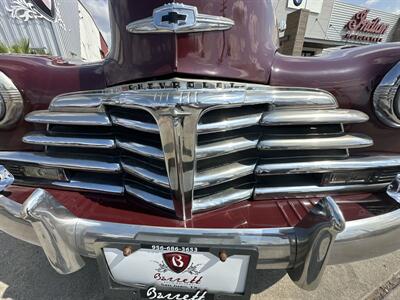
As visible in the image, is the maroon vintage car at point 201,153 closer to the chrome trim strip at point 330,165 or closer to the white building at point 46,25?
the chrome trim strip at point 330,165

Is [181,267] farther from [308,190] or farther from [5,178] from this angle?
[5,178]

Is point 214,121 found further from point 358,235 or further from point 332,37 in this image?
Result: point 332,37

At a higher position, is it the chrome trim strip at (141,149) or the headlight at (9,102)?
the headlight at (9,102)

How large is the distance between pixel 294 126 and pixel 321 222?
1.61ft

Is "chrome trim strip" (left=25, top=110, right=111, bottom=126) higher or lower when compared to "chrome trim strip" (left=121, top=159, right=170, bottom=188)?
higher

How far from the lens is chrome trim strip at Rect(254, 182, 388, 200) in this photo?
4.17 feet

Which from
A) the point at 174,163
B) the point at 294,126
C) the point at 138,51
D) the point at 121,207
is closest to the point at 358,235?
the point at 294,126

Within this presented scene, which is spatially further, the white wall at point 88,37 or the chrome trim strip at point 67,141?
the white wall at point 88,37

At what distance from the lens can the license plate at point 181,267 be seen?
993mm

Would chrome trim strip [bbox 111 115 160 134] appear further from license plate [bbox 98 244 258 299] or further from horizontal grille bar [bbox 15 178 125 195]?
license plate [bbox 98 244 258 299]

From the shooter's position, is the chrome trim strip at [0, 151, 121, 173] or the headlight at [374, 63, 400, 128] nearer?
the headlight at [374, 63, 400, 128]

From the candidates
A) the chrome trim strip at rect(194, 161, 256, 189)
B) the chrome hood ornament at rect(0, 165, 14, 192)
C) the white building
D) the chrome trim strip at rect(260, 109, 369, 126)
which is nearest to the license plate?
the chrome trim strip at rect(194, 161, 256, 189)

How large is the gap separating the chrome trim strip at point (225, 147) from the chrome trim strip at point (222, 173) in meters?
0.09

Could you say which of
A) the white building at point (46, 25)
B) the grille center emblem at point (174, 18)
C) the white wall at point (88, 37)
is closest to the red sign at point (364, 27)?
the white building at point (46, 25)
